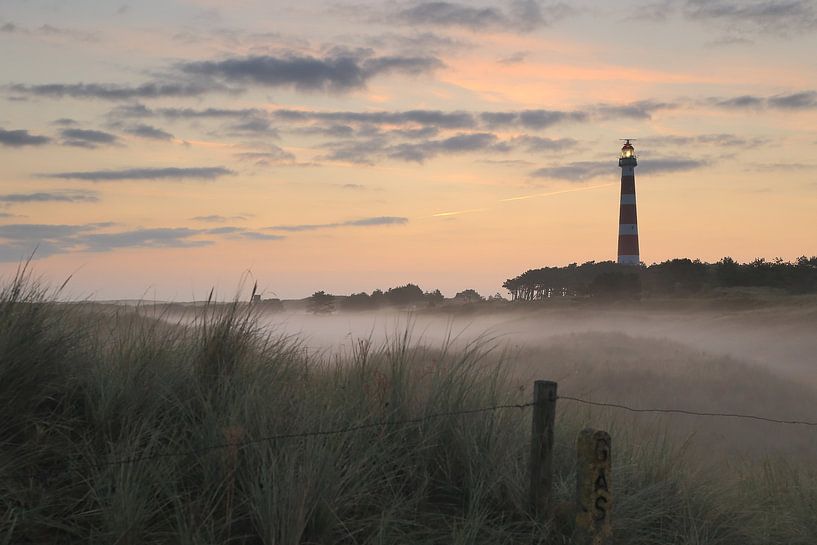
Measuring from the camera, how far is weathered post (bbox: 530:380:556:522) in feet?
19.7

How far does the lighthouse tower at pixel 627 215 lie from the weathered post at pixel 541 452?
196 feet

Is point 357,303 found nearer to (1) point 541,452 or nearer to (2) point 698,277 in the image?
(2) point 698,277

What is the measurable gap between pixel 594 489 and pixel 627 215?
6153 centimetres

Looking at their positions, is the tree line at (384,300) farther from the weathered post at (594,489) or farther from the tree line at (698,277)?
the weathered post at (594,489)

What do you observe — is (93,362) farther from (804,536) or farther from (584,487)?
(804,536)

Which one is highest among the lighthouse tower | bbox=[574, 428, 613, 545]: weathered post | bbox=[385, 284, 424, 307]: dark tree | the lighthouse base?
the lighthouse tower

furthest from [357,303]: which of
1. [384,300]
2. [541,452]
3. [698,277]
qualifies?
[541,452]

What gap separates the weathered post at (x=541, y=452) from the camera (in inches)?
237

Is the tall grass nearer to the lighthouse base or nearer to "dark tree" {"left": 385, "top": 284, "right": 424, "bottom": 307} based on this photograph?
the lighthouse base

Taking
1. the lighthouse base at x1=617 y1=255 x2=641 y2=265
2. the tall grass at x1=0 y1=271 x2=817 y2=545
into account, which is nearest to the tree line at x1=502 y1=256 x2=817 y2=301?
the lighthouse base at x1=617 y1=255 x2=641 y2=265

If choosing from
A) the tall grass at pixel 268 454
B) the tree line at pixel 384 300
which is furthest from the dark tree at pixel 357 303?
the tall grass at pixel 268 454

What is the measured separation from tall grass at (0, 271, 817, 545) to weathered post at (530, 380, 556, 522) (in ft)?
0.43

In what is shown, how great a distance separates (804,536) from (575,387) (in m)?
12.5

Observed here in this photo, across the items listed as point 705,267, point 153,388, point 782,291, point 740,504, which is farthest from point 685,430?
point 705,267
